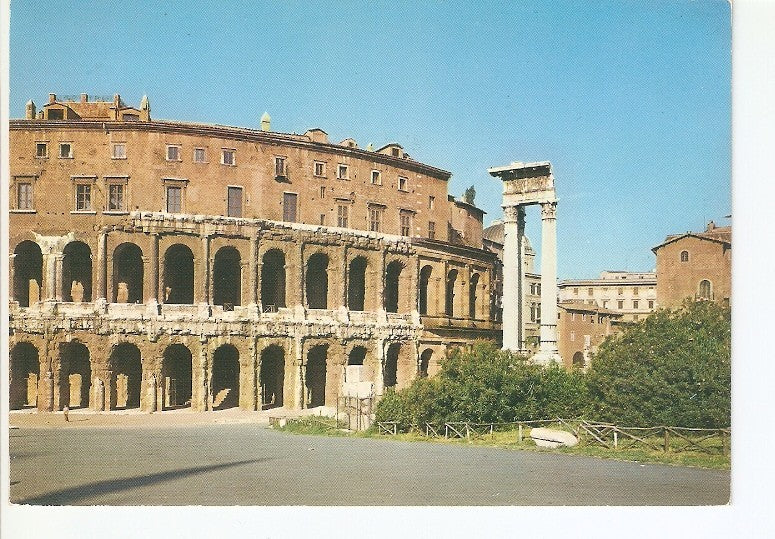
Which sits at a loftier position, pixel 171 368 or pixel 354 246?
pixel 354 246

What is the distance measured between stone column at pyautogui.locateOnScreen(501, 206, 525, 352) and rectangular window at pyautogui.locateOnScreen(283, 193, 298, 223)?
13.2 feet

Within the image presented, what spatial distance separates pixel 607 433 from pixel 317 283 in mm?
5848

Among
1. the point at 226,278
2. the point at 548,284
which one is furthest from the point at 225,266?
the point at 548,284

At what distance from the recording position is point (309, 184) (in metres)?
14.8

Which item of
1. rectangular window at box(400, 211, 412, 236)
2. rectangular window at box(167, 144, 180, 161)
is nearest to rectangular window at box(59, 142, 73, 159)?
rectangular window at box(167, 144, 180, 161)

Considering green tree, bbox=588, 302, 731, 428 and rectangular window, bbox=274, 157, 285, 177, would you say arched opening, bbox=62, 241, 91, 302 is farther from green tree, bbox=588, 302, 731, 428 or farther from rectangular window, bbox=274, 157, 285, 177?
green tree, bbox=588, 302, 731, 428

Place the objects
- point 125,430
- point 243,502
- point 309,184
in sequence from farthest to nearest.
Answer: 1. point 309,184
2. point 125,430
3. point 243,502

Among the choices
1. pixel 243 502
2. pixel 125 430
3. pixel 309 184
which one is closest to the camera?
pixel 243 502

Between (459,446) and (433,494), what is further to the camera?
(459,446)

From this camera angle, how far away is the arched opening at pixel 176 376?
14922 millimetres

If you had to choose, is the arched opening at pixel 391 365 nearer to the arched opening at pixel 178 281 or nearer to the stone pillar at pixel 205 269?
the stone pillar at pixel 205 269
